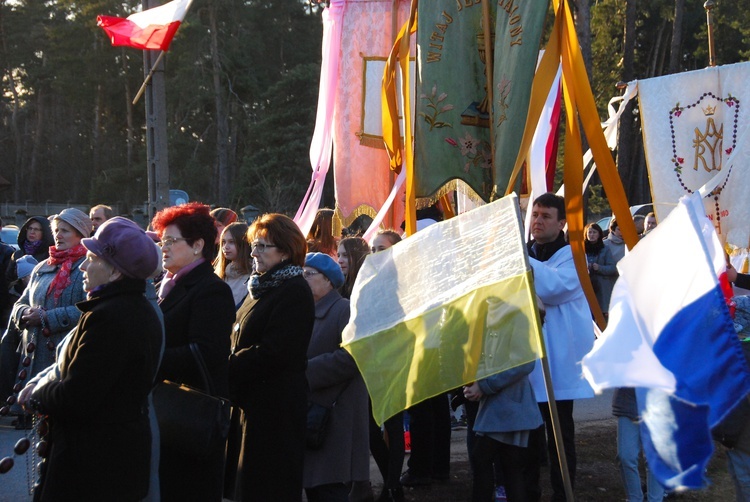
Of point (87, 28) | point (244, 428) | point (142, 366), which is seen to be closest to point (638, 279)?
point (142, 366)

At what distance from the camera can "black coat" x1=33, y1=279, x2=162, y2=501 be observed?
3.06 metres

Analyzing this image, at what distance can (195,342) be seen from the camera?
3.72 meters

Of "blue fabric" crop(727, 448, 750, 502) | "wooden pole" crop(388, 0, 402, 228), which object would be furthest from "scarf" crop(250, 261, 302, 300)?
"blue fabric" crop(727, 448, 750, 502)

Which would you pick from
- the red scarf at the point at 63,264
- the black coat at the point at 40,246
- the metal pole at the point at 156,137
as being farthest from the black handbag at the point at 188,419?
the metal pole at the point at 156,137

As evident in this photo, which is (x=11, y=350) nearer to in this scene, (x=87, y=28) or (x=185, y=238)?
(x=185, y=238)

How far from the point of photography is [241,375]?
4.00 m

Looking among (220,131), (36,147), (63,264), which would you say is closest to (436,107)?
(63,264)

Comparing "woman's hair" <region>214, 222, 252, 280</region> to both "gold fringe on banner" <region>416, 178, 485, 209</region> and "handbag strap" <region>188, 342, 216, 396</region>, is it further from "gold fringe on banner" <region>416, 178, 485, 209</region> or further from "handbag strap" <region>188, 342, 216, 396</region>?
"handbag strap" <region>188, 342, 216, 396</region>

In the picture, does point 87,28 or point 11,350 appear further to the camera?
point 87,28

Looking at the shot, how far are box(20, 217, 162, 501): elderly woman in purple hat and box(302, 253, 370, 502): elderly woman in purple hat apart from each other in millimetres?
1331

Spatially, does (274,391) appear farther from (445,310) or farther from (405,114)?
(405,114)

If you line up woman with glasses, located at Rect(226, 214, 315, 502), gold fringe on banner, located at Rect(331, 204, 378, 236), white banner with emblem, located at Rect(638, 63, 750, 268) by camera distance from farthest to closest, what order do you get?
gold fringe on banner, located at Rect(331, 204, 378, 236), white banner with emblem, located at Rect(638, 63, 750, 268), woman with glasses, located at Rect(226, 214, 315, 502)

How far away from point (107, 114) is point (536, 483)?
40.4m

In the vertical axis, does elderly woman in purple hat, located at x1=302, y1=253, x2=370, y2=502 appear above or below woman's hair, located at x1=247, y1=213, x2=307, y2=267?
below
